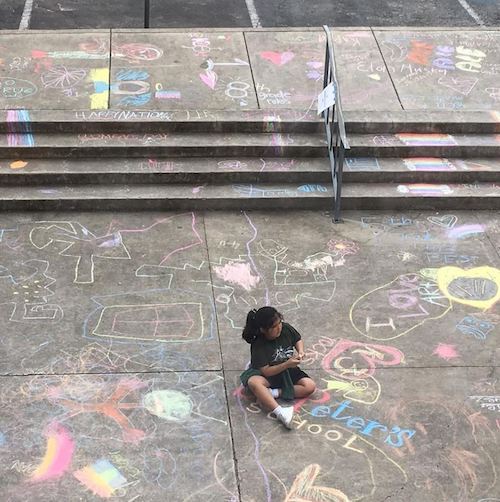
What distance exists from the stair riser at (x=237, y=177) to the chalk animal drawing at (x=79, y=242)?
0.58m

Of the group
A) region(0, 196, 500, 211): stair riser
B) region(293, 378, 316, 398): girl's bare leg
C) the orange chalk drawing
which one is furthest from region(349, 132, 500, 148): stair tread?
the orange chalk drawing

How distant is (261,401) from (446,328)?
187 cm

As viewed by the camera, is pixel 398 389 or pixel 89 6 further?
pixel 89 6

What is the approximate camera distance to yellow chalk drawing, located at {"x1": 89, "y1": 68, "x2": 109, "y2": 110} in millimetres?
9380

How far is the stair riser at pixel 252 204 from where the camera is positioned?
334 inches

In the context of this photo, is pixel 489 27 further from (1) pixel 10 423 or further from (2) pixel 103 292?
(1) pixel 10 423

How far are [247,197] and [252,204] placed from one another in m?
0.09

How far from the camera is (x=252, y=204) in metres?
8.66

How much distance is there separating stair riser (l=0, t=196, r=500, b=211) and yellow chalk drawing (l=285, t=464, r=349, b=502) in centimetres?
365

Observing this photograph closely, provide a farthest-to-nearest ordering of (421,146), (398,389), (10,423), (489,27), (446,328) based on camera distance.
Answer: (489,27), (421,146), (446,328), (398,389), (10,423)

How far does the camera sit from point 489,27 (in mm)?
11875

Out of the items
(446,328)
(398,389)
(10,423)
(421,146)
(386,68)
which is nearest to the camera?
(10,423)

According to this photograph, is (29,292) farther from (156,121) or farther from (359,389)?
(359,389)

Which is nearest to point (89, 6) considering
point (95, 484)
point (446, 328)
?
point (446, 328)
